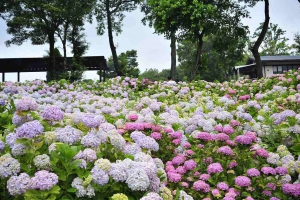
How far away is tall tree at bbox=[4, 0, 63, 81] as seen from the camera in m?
28.4

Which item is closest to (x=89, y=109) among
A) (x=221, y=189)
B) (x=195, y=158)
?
(x=195, y=158)

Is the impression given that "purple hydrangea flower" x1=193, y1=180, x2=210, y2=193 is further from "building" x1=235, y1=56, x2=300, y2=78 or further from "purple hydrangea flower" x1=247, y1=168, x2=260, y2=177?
"building" x1=235, y1=56, x2=300, y2=78

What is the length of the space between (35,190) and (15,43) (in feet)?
106

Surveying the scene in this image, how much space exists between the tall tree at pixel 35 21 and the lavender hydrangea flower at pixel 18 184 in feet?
85.9

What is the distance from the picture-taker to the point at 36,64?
32.8 metres

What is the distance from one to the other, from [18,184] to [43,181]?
187 mm

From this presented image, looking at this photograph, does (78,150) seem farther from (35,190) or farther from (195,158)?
(195,158)

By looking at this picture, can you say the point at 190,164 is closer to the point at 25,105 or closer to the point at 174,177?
the point at 174,177

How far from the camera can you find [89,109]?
222 inches

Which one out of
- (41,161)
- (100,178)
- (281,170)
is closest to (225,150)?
(281,170)

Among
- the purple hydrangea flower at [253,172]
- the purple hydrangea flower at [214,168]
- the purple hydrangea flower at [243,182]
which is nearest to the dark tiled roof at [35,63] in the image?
the purple hydrangea flower at [214,168]

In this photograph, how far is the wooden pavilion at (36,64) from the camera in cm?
3212

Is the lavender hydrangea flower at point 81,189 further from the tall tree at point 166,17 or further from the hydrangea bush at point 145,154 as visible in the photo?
the tall tree at point 166,17

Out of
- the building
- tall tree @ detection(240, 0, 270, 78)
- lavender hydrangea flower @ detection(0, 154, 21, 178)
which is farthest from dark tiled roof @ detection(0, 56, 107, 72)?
lavender hydrangea flower @ detection(0, 154, 21, 178)
